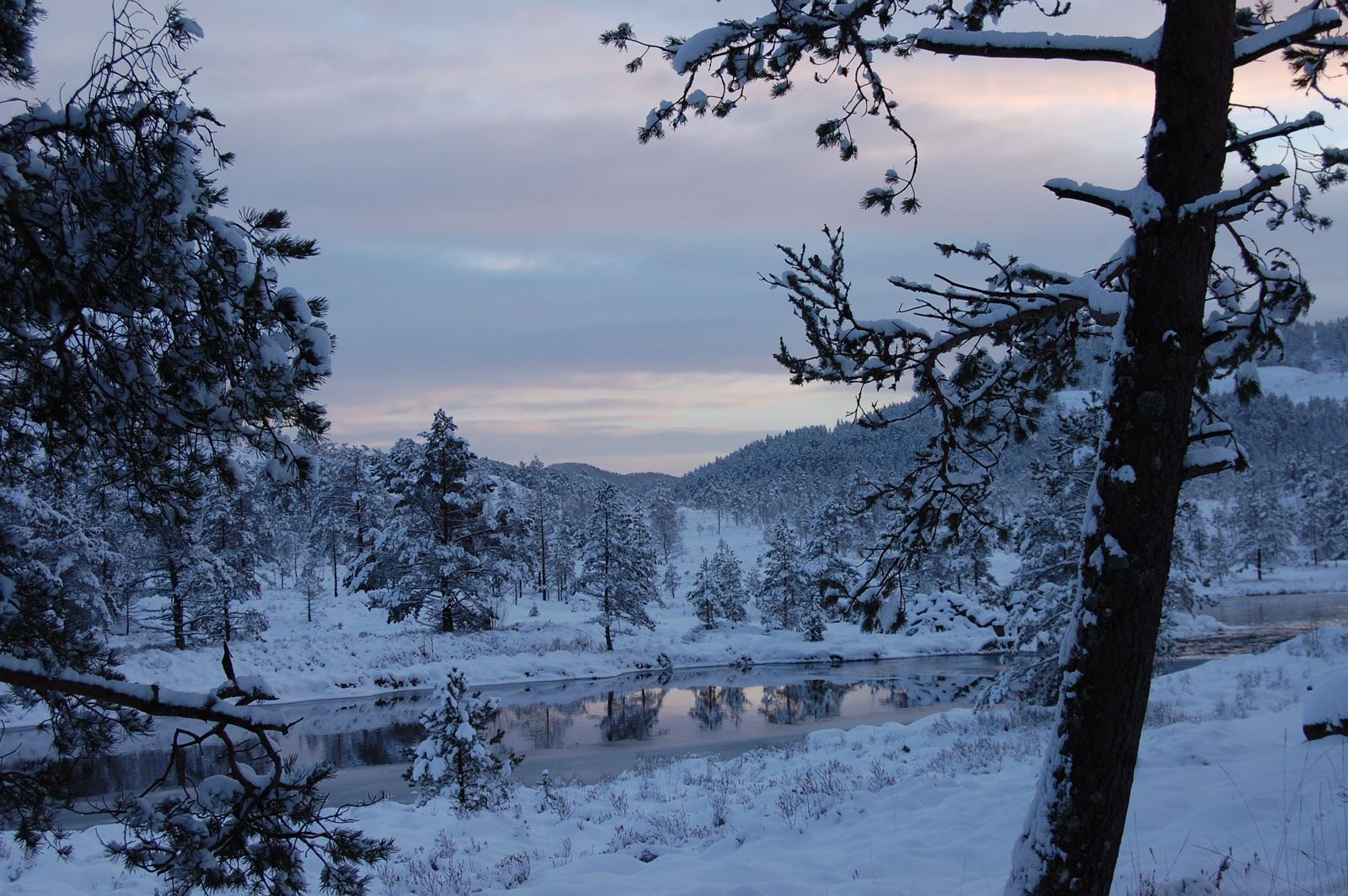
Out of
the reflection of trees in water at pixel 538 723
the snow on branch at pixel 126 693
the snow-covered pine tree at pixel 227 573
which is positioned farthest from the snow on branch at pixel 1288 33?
the snow-covered pine tree at pixel 227 573

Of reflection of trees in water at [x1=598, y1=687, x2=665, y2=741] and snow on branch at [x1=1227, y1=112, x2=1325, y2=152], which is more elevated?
snow on branch at [x1=1227, y1=112, x2=1325, y2=152]

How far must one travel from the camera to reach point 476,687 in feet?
105

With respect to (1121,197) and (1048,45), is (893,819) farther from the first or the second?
(1048,45)

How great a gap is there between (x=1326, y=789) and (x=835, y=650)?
3590 centimetres

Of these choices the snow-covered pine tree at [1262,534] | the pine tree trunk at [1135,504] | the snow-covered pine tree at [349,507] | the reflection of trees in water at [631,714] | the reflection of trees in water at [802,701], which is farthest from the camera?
the snow-covered pine tree at [1262,534]

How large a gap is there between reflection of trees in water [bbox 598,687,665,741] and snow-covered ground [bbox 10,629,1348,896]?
376 inches

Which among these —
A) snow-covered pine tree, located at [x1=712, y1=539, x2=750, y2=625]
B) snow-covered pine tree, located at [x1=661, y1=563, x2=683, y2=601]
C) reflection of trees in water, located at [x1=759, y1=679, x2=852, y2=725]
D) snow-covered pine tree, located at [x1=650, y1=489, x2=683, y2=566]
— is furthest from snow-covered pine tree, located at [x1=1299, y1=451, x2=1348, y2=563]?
snow-covered pine tree, located at [x1=650, y1=489, x2=683, y2=566]

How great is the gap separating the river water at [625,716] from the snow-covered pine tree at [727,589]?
48.5ft

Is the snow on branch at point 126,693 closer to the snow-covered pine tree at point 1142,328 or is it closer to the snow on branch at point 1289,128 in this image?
the snow-covered pine tree at point 1142,328

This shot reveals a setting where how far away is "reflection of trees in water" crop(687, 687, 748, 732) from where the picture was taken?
25.6m

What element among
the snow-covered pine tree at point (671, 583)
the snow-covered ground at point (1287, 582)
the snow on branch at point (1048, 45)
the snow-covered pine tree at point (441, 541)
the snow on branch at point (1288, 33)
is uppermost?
the snow on branch at point (1048, 45)

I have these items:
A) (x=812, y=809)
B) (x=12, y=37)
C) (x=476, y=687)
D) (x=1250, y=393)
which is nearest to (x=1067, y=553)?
(x=812, y=809)

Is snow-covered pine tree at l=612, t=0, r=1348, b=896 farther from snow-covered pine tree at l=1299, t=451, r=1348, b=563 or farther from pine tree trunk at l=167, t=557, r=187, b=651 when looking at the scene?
snow-covered pine tree at l=1299, t=451, r=1348, b=563

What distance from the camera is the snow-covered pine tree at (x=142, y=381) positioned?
11.5ft
